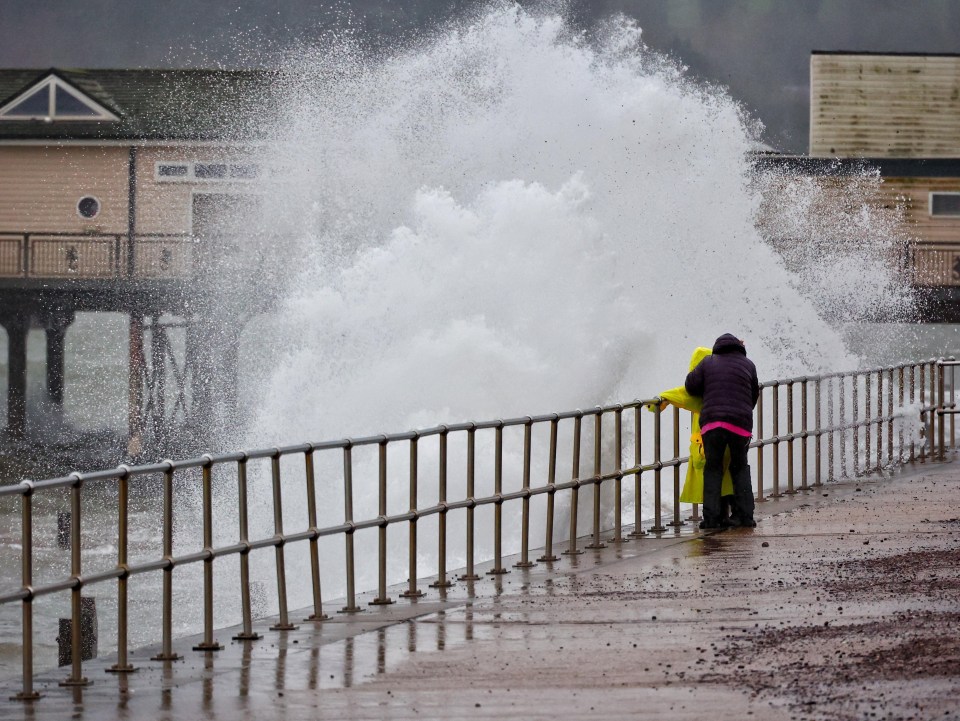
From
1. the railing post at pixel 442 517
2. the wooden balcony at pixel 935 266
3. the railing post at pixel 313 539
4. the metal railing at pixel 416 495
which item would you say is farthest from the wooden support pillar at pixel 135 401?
the railing post at pixel 313 539

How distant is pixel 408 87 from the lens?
28.4 meters

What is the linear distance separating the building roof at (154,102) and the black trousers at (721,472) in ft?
108

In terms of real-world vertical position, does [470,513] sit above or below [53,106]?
below

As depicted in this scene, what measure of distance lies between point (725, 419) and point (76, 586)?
251 inches

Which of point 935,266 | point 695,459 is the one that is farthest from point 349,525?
point 935,266

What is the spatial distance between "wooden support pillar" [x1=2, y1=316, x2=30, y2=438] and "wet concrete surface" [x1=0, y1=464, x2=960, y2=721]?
32679 mm

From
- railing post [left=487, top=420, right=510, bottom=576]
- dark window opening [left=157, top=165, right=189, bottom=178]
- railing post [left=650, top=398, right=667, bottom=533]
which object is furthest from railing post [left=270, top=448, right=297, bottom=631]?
dark window opening [left=157, top=165, right=189, bottom=178]

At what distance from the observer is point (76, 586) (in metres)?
7.50

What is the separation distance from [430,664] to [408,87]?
21.4 metres

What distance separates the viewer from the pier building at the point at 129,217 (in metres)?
40.5

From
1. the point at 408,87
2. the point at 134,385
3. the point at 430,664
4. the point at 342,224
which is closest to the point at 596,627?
the point at 430,664

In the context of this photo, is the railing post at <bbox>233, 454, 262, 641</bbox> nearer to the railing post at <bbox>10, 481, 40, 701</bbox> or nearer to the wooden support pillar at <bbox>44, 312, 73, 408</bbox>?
the railing post at <bbox>10, 481, 40, 701</bbox>

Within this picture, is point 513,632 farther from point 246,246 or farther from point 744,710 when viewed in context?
point 246,246

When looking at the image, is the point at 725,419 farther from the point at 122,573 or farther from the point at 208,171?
the point at 208,171
